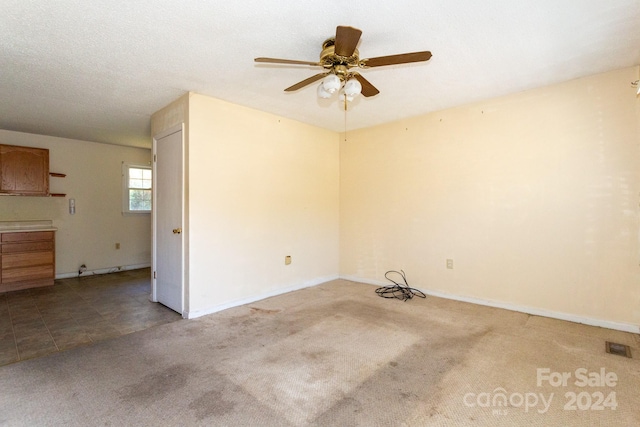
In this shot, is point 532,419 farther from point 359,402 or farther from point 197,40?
point 197,40

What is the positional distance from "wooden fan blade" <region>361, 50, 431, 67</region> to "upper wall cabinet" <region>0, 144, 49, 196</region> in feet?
18.1

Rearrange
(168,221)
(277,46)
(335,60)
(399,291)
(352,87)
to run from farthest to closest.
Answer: (399,291) < (168,221) < (277,46) < (352,87) < (335,60)

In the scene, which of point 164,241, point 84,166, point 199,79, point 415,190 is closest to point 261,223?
point 164,241

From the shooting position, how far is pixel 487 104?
3.58 metres

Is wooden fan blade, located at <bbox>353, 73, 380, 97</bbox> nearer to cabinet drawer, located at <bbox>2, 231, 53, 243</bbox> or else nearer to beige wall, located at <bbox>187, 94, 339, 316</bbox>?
beige wall, located at <bbox>187, 94, 339, 316</bbox>

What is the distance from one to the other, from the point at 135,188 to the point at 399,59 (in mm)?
5959

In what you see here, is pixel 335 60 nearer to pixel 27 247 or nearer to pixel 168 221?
pixel 168 221

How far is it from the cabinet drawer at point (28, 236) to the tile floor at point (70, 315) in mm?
748

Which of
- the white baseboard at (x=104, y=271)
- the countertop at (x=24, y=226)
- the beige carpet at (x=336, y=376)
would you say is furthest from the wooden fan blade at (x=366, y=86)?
the white baseboard at (x=104, y=271)

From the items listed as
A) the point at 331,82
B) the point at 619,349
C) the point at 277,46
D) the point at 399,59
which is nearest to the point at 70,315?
the point at 277,46

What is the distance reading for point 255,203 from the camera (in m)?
3.91

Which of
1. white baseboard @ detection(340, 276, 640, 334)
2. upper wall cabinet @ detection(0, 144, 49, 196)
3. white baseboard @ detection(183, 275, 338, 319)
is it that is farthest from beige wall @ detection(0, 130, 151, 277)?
white baseboard @ detection(340, 276, 640, 334)

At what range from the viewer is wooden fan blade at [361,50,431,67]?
1.90 m

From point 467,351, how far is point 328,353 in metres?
1.13
